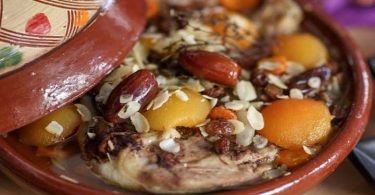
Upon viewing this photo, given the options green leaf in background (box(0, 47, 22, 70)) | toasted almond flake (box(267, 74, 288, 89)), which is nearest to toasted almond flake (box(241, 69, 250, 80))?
toasted almond flake (box(267, 74, 288, 89))

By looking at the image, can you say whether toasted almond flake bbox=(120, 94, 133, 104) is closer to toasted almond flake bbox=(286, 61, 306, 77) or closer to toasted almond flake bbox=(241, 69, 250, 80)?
toasted almond flake bbox=(241, 69, 250, 80)

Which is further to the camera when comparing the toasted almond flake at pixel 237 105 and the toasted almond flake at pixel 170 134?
the toasted almond flake at pixel 237 105

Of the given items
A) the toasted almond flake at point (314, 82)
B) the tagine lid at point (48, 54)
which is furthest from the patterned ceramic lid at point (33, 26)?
the toasted almond flake at point (314, 82)

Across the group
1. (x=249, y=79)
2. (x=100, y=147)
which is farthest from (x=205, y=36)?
(x=100, y=147)

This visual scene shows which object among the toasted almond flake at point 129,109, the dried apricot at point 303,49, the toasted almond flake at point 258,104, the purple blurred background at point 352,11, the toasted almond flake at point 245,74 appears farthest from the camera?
the purple blurred background at point 352,11

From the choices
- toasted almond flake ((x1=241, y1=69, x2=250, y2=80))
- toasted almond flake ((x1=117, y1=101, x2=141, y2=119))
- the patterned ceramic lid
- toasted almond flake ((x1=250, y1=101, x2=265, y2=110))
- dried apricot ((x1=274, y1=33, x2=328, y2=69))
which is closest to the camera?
Result: the patterned ceramic lid

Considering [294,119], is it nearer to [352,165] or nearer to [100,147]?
[352,165]

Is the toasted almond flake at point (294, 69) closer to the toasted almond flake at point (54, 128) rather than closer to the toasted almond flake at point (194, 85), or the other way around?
the toasted almond flake at point (194, 85)
